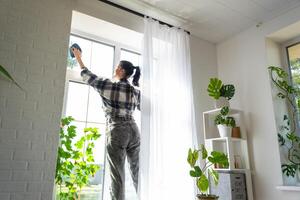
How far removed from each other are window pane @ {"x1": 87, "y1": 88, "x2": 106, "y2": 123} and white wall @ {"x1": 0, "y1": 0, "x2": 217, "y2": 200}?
52cm

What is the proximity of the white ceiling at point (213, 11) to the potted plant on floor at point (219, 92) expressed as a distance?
0.72 m

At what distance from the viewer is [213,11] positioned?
259cm

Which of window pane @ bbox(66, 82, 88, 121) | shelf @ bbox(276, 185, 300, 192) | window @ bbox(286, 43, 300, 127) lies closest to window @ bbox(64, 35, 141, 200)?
window pane @ bbox(66, 82, 88, 121)

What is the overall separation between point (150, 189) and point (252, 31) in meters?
2.14

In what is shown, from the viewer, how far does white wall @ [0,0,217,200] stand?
169 centimetres

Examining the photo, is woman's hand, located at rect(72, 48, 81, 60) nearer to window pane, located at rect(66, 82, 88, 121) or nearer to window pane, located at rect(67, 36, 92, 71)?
window pane, located at rect(67, 36, 92, 71)

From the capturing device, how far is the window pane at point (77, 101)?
2338 millimetres

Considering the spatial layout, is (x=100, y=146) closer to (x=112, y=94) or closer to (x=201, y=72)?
(x=112, y=94)

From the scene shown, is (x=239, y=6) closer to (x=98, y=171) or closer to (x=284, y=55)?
(x=284, y=55)

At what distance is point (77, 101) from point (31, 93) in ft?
1.92

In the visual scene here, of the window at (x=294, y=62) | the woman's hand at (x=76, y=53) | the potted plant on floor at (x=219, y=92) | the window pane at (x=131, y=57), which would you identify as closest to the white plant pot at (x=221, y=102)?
the potted plant on floor at (x=219, y=92)

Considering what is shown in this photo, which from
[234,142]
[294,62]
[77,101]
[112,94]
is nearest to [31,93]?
[77,101]

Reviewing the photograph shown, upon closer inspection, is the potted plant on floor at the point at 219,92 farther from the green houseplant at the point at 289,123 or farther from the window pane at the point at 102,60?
the window pane at the point at 102,60

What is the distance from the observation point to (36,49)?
1.93 metres
